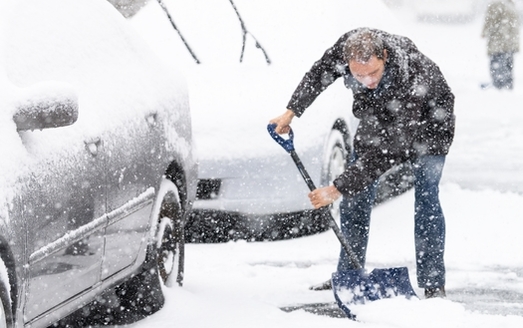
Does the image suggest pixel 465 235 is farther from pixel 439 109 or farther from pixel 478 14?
pixel 478 14

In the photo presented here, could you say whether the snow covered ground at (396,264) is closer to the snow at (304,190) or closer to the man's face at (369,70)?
the snow at (304,190)

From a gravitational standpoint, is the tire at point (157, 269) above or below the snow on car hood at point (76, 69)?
below

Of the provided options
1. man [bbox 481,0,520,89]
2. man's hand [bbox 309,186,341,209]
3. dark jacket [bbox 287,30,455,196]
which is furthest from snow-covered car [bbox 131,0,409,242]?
man [bbox 481,0,520,89]

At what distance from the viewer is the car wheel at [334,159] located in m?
7.50

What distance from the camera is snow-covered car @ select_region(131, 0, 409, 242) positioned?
7.20 metres

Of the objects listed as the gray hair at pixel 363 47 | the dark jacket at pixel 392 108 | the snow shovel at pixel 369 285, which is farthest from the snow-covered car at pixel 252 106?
the gray hair at pixel 363 47

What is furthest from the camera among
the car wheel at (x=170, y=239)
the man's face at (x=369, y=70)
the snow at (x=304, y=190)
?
the car wheel at (x=170, y=239)

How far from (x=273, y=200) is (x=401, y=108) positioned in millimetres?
1723

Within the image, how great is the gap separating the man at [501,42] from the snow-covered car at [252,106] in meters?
8.94

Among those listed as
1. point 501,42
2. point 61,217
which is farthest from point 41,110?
point 501,42

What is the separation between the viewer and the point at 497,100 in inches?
646

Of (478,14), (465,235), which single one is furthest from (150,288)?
(478,14)

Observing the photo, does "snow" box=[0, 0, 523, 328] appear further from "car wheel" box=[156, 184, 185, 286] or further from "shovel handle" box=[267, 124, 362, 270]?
"shovel handle" box=[267, 124, 362, 270]

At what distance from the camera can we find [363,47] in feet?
17.7
